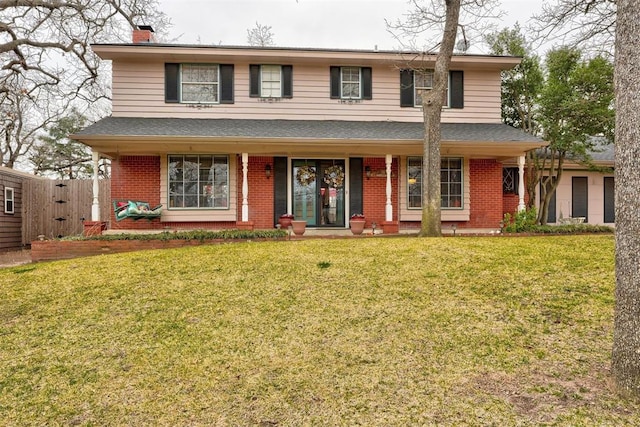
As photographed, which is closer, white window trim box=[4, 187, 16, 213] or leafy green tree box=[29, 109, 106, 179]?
white window trim box=[4, 187, 16, 213]

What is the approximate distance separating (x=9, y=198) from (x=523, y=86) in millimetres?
18201

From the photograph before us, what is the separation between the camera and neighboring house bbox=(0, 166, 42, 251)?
12292mm

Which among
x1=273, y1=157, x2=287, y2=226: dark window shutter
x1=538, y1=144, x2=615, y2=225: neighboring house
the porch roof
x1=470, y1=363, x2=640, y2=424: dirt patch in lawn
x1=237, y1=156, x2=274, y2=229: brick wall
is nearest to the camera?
x1=470, y1=363, x2=640, y2=424: dirt patch in lawn

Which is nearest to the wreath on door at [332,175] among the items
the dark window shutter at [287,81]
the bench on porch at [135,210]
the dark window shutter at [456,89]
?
the dark window shutter at [287,81]

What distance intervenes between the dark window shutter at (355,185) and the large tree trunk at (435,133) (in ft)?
8.99

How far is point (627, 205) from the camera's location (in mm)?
2652

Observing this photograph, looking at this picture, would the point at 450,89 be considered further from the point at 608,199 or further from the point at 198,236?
the point at 198,236

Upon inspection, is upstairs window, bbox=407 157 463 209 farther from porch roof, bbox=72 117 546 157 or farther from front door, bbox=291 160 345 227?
front door, bbox=291 160 345 227

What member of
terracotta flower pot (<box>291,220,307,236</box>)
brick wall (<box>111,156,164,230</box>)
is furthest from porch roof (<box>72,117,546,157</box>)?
terracotta flower pot (<box>291,220,307,236</box>)

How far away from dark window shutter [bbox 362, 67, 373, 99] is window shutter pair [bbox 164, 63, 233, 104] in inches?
160

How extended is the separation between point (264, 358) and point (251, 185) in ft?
27.9

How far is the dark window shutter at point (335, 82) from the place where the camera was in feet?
39.7

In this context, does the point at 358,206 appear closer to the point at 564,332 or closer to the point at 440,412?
the point at 564,332

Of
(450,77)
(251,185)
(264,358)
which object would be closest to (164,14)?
(251,185)
